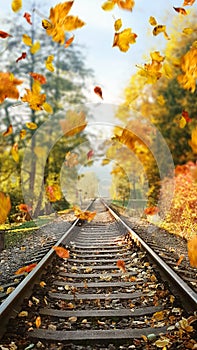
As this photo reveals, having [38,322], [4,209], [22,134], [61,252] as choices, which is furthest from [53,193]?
[38,322]

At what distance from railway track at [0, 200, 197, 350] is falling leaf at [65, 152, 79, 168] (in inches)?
376

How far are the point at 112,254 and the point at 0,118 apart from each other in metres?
9.65

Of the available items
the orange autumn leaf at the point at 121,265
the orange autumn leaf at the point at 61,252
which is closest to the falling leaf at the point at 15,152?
the orange autumn leaf at the point at 61,252

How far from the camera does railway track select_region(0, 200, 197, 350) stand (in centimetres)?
291

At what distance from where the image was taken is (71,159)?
611 inches

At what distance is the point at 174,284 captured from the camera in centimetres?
393

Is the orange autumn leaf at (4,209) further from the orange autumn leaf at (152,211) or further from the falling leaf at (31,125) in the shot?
the orange autumn leaf at (152,211)

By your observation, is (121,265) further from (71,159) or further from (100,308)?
(71,159)

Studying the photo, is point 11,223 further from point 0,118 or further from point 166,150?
point 166,150

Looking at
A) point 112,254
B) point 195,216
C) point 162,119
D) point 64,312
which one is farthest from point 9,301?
point 162,119

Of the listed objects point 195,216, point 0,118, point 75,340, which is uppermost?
point 0,118

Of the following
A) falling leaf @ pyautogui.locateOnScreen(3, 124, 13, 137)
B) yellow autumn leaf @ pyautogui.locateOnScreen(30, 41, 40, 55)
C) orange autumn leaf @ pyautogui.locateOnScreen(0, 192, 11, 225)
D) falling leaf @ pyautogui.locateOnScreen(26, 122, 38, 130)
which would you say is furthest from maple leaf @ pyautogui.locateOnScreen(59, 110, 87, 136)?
orange autumn leaf @ pyautogui.locateOnScreen(0, 192, 11, 225)

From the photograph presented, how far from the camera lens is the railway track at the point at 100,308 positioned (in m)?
2.91

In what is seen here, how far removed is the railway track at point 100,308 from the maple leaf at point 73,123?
369 inches
